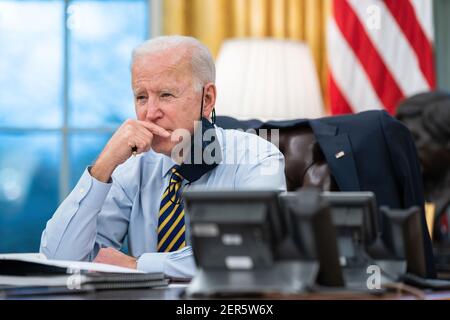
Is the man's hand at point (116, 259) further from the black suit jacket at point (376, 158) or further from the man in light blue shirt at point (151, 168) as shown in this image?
the black suit jacket at point (376, 158)

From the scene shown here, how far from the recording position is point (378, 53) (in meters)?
3.67

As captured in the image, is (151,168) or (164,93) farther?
(151,168)

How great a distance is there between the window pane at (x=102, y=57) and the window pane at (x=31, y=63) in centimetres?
7

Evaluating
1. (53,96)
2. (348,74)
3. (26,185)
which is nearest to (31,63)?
(53,96)

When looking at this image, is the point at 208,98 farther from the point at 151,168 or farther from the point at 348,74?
the point at 348,74

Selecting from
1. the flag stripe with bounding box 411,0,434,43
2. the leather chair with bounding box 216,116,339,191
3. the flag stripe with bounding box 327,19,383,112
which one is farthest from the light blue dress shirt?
the flag stripe with bounding box 411,0,434,43

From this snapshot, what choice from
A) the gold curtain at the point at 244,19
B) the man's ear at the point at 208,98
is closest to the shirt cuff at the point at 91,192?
the man's ear at the point at 208,98

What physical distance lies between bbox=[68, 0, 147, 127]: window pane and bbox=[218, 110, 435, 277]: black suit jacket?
Result: 168cm

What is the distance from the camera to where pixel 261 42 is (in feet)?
11.1

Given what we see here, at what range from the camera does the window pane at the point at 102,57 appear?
386 centimetres

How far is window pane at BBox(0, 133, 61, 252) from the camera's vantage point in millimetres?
3846

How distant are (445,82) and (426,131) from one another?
3.37ft

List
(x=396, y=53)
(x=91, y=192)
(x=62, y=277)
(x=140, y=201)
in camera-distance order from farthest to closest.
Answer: (x=396, y=53) < (x=140, y=201) < (x=91, y=192) < (x=62, y=277)

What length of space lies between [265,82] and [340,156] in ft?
3.47
